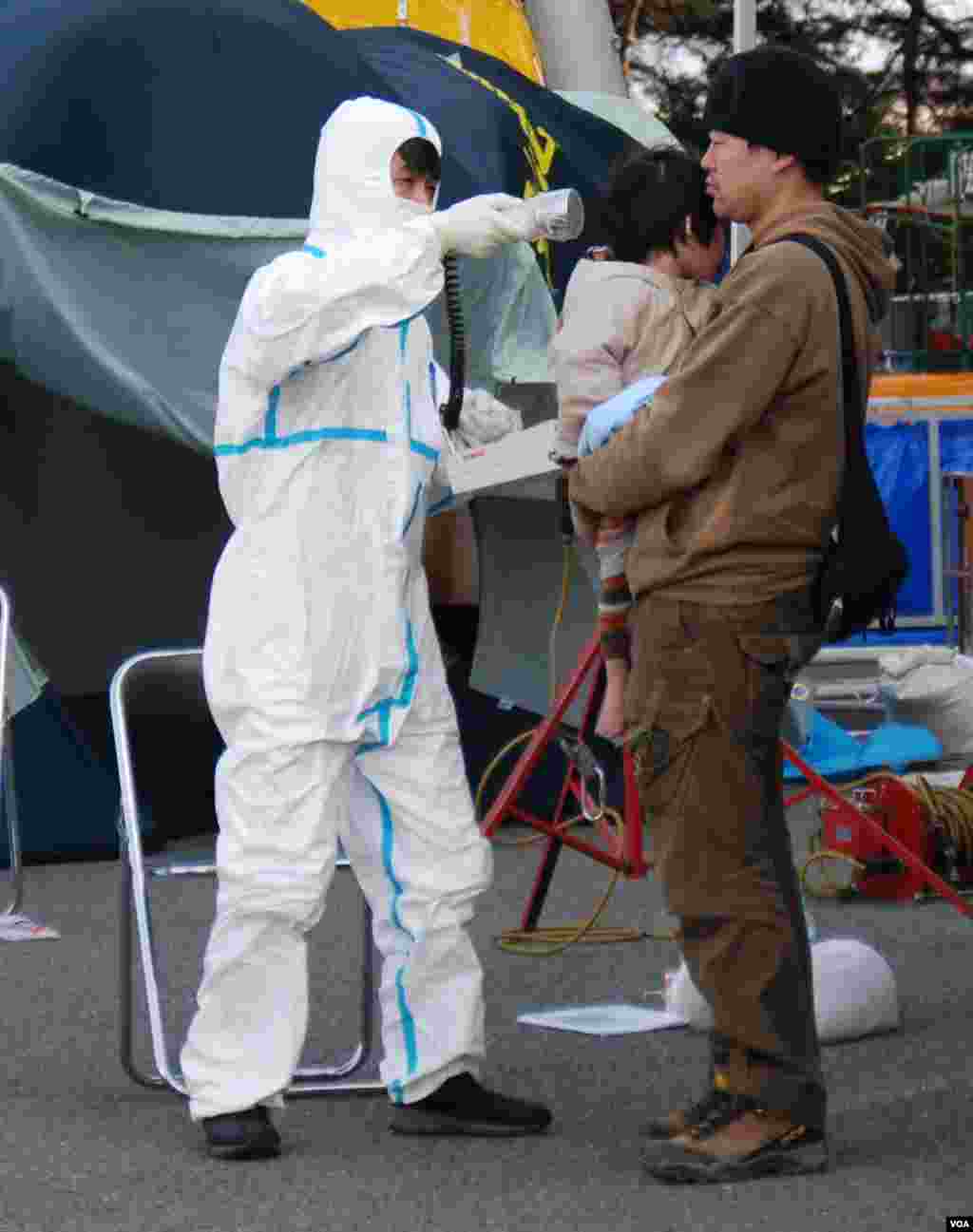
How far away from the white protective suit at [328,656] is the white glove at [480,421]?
16.8 inches

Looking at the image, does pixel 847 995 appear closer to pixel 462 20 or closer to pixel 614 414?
pixel 614 414

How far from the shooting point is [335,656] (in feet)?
17.1

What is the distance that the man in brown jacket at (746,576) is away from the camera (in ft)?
15.5

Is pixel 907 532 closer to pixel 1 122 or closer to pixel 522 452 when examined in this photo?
pixel 1 122

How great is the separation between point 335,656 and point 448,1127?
0.96 m

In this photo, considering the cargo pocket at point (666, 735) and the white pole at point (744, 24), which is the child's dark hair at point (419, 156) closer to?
the cargo pocket at point (666, 735)

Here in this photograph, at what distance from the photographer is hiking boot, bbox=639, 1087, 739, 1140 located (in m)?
4.85

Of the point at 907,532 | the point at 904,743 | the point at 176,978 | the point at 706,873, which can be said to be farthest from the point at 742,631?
the point at 907,532

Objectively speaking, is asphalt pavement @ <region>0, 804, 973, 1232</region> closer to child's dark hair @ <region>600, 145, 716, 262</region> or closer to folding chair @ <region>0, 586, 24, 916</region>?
folding chair @ <region>0, 586, 24, 916</region>

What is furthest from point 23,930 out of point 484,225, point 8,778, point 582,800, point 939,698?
point 939,698

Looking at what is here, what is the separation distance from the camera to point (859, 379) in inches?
190

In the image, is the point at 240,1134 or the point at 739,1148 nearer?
the point at 739,1148

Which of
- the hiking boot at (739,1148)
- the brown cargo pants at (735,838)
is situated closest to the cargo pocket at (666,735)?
the brown cargo pants at (735,838)

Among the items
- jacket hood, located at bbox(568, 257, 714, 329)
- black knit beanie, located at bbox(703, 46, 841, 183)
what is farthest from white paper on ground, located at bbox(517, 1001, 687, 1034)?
black knit beanie, located at bbox(703, 46, 841, 183)
